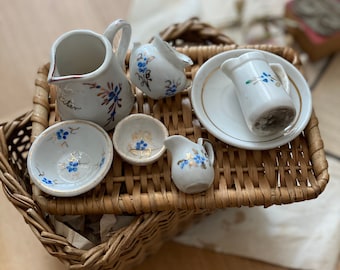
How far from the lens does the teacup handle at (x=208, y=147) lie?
68 centimetres

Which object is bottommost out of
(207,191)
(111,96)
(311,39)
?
(311,39)

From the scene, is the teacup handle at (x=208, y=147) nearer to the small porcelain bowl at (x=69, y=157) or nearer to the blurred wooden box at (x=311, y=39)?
the small porcelain bowl at (x=69, y=157)

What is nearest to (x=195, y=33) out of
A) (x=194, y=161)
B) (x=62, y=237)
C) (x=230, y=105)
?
(x=230, y=105)

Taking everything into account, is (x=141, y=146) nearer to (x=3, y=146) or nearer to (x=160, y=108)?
(x=160, y=108)

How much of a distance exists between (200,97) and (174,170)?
0.45 feet

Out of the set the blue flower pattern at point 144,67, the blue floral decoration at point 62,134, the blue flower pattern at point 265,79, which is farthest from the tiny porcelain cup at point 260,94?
the blue floral decoration at point 62,134

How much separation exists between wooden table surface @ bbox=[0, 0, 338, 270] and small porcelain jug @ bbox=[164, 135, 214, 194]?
25 centimetres

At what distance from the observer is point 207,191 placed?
68 centimetres

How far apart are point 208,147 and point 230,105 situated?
0.27 feet

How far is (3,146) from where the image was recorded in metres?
0.74

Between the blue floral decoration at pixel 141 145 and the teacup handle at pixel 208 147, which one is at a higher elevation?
the blue floral decoration at pixel 141 145

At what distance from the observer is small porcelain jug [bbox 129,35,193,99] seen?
0.69 meters

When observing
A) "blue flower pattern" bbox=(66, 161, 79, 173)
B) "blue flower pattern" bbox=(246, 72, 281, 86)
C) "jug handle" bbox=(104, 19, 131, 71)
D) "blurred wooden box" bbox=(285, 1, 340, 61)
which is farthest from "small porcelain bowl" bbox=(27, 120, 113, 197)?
"blurred wooden box" bbox=(285, 1, 340, 61)

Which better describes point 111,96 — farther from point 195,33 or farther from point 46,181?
point 195,33
